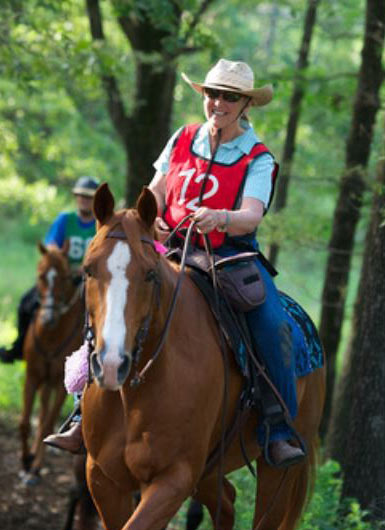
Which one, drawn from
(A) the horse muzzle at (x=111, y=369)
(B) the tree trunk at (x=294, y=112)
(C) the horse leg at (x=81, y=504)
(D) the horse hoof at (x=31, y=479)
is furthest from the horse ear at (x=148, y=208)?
(B) the tree trunk at (x=294, y=112)

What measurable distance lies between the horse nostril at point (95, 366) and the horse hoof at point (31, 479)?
6844 mm

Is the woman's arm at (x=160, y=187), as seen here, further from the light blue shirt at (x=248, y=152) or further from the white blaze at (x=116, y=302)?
the white blaze at (x=116, y=302)

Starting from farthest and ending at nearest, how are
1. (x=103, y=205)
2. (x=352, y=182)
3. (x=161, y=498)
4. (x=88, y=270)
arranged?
(x=352, y=182) → (x=161, y=498) → (x=103, y=205) → (x=88, y=270)

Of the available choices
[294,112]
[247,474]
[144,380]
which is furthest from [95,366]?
[294,112]

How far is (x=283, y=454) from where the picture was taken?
19.5 ft

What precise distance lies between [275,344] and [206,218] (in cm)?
115

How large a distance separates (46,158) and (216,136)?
15.7 m

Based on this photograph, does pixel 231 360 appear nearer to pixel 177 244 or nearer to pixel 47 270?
pixel 177 244

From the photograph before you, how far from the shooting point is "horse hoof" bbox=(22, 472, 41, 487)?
35.6 feet

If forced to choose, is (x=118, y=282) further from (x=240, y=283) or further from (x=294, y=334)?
(x=294, y=334)

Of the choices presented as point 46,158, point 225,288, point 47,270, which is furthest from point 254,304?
point 46,158

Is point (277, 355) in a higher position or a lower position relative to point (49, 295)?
higher

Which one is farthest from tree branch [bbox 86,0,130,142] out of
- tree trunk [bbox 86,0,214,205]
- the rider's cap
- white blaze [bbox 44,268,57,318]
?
white blaze [bbox 44,268,57,318]

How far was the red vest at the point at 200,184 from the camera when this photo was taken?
5.77 meters
